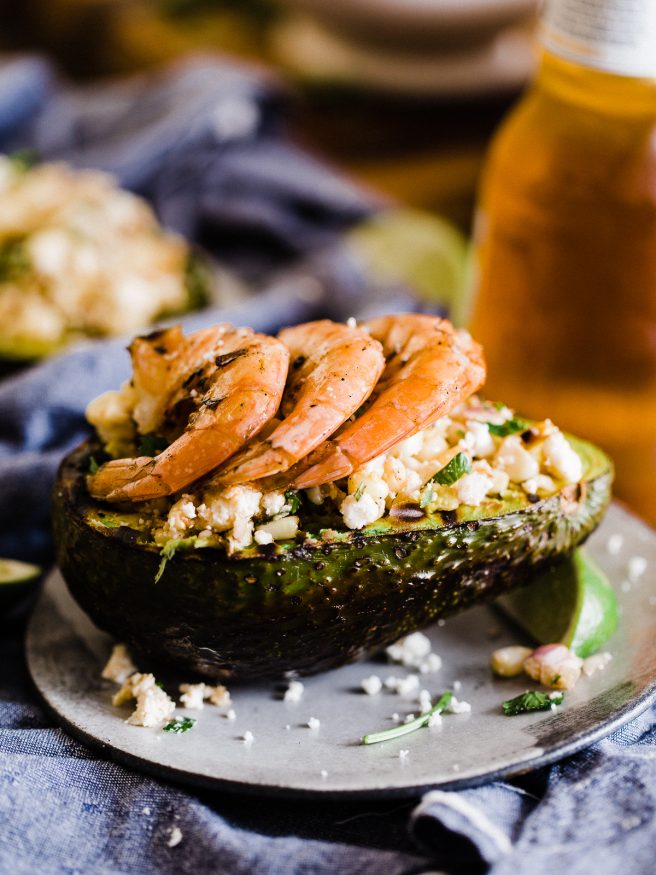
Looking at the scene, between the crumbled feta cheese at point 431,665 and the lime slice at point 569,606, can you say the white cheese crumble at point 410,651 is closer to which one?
the crumbled feta cheese at point 431,665

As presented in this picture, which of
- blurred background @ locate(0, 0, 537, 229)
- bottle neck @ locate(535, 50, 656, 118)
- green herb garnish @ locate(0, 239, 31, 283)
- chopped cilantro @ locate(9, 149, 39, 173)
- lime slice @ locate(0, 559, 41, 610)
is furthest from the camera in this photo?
blurred background @ locate(0, 0, 537, 229)

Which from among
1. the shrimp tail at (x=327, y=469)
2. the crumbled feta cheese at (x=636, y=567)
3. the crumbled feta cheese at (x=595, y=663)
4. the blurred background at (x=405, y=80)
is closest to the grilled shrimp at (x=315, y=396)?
the shrimp tail at (x=327, y=469)

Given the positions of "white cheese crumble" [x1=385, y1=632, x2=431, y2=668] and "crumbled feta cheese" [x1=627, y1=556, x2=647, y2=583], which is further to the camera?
"crumbled feta cheese" [x1=627, y1=556, x2=647, y2=583]

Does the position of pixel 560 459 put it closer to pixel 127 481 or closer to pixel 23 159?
pixel 127 481

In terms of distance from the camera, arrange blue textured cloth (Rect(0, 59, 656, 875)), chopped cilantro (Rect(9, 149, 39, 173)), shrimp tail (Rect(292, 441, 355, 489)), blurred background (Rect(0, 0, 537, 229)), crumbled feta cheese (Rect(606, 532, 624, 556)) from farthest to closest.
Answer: blurred background (Rect(0, 0, 537, 229)) → chopped cilantro (Rect(9, 149, 39, 173)) → crumbled feta cheese (Rect(606, 532, 624, 556)) → shrimp tail (Rect(292, 441, 355, 489)) → blue textured cloth (Rect(0, 59, 656, 875))

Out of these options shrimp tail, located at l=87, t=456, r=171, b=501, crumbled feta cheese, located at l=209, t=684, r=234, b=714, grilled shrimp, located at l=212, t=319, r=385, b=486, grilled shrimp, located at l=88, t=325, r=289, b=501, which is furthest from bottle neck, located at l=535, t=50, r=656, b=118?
crumbled feta cheese, located at l=209, t=684, r=234, b=714

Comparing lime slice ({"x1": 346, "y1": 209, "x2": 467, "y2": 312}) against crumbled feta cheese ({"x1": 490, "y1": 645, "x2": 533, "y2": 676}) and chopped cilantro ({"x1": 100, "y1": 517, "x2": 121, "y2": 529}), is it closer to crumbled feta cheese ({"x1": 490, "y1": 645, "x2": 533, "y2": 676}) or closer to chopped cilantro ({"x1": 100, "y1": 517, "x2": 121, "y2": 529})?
crumbled feta cheese ({"x1": 490, "y1": 645, "x2": 533, "y2": 676})

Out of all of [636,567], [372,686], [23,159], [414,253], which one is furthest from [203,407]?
[23,159]
